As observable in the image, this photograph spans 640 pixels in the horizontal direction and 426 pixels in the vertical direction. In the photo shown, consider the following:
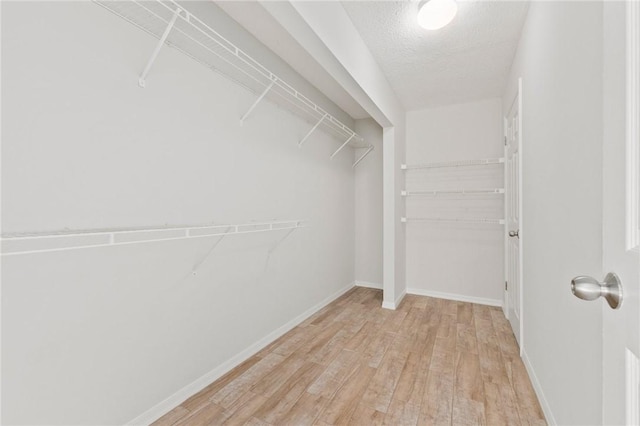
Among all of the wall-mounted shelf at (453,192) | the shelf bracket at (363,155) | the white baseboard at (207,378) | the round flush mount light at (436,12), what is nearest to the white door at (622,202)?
the round flush mount light at (436,12)

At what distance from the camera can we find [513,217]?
2.62m

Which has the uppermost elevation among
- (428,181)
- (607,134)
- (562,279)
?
(428,181)

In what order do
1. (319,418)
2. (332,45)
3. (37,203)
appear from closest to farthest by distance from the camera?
(37,203), (319,418), (332,45)

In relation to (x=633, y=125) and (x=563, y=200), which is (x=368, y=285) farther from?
(x=633, y=125)

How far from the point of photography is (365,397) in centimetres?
172

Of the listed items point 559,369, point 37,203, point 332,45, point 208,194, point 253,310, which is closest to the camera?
point 37,203

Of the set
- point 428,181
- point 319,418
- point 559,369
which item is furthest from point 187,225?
point 428,181

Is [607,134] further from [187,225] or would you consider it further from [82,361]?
[82,361]

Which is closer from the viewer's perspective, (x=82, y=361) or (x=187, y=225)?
(x=82, y=361)

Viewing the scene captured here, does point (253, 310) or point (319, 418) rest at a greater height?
point (253, 310)

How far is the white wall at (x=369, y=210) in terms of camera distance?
3926 mm

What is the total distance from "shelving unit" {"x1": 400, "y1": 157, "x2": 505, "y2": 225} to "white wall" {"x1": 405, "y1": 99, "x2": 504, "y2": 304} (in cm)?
1

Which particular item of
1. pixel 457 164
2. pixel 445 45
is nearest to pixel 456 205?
pixel 457 164

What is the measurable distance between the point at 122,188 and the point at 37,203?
31cm
